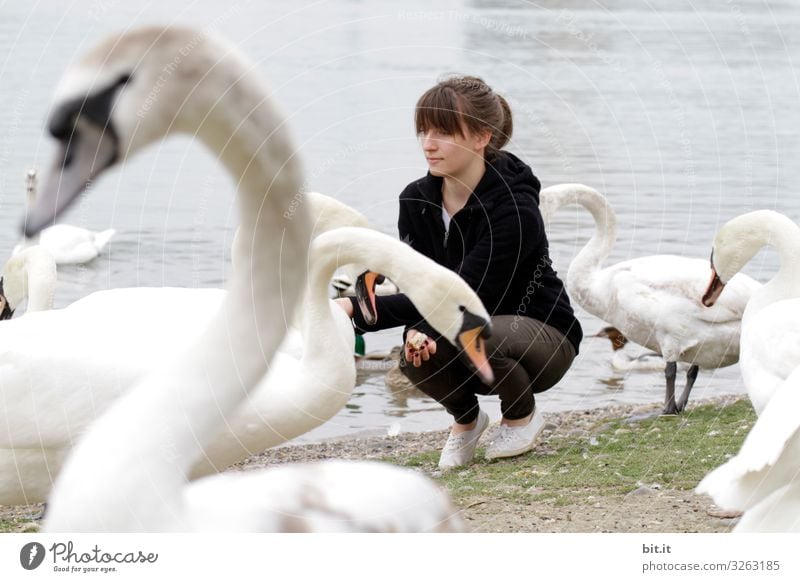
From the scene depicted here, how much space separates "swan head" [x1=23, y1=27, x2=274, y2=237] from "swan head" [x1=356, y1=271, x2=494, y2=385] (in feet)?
3.18

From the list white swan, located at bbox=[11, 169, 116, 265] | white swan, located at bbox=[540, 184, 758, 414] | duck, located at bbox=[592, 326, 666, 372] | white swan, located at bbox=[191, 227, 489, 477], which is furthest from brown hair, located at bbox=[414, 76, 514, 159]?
white swan, located at bbox=[11, 169, 116, 265]

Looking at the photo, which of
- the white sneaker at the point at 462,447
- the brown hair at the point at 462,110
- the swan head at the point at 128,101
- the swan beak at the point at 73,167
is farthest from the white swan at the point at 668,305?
the swan beak at the point at 73,167

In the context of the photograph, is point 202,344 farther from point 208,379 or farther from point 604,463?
point 604,463

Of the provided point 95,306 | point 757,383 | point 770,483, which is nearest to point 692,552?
point 770,483

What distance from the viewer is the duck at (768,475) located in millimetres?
2029

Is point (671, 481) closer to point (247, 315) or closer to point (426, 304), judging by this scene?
point (426, 304)

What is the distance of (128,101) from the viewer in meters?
1.54

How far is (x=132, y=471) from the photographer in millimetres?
1720

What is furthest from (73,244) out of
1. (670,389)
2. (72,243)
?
(670,389)

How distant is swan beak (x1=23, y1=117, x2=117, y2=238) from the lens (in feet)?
4.73

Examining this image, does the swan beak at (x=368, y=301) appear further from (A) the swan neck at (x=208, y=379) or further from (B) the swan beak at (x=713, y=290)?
(B) the swan beak at (x=713, y=290)

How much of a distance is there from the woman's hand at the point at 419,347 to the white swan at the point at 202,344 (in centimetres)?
112

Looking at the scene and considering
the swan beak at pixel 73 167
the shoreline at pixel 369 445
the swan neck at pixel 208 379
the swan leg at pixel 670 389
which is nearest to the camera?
the swan beak at pixel 73 167

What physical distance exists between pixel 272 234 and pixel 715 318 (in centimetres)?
349
